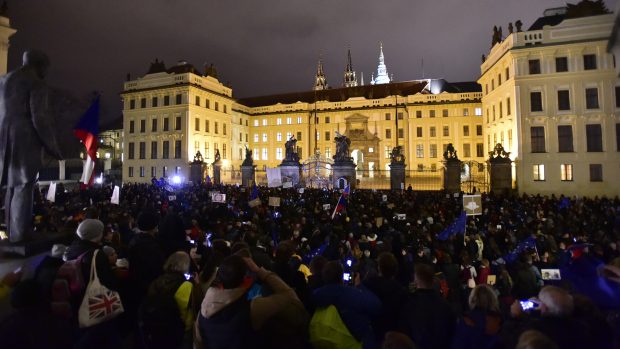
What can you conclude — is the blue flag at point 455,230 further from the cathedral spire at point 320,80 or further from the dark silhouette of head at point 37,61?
the cathedral spire at point 320,80

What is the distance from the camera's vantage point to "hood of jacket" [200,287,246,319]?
3.06 metres

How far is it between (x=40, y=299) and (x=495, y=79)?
139 ft

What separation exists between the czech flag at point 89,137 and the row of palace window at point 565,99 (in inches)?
1347

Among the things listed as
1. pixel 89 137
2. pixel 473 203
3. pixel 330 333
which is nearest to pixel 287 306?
pixel 330 333

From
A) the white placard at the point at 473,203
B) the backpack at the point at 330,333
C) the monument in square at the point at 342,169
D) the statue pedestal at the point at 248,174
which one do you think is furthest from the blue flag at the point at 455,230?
the statue pedestal at the point at 248,174

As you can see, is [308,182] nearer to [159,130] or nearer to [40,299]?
[159,130]

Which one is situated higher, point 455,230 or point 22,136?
point 22,136

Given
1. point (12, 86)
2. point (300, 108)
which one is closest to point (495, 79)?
point (300, 108)

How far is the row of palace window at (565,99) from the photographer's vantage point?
3028cm

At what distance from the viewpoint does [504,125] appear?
35.2 metres

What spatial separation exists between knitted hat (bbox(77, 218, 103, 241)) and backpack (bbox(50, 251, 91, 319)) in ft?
1.05

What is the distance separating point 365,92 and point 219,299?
207 ft

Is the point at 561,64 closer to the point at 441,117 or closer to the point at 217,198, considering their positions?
the point at 441,117

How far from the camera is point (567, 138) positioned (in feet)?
101
